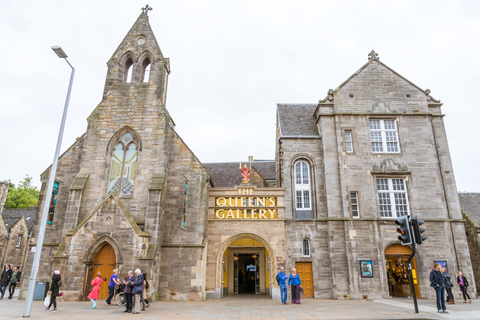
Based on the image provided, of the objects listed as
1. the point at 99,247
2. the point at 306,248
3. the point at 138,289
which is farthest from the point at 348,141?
the point at 99,247

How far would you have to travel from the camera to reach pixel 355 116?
21.8 meters

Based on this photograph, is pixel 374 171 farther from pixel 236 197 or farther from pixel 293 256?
pixel 236 197

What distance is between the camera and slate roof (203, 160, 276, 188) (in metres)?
29.0

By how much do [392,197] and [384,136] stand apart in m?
4.12

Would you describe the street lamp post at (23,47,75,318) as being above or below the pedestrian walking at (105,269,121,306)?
above

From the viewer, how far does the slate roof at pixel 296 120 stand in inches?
887

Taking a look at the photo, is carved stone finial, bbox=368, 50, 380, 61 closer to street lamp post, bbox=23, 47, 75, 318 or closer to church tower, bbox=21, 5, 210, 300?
church tower, bbox=21, 5, 210, 300

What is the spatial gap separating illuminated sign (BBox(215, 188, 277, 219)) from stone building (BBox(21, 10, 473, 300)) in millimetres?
63

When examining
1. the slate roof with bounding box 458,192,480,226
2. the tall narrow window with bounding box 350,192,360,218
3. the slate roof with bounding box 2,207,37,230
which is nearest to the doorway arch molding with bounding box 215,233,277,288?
the tall narrow window with bounding box 350,192,360,218

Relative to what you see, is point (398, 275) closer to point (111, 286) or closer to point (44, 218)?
point (111, 286)

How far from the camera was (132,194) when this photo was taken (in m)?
18.4

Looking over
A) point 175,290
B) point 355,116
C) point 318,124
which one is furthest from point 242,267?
point 355,116

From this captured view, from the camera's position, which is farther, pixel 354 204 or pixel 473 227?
pixel 473 227

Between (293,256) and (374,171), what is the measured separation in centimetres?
740
